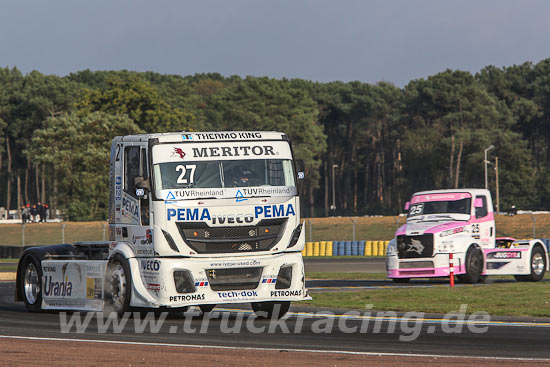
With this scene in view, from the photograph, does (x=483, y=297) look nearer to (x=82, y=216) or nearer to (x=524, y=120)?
(x=82, y=216)

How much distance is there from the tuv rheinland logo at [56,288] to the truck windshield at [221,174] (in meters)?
3.58

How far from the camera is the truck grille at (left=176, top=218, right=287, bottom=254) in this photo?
633 inches

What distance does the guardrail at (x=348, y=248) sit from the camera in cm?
5284

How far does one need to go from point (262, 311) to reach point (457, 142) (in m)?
99.4

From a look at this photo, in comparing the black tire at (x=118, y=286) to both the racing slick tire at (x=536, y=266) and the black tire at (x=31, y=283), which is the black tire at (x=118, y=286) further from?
the racing slick tire at (x=536, y=266)

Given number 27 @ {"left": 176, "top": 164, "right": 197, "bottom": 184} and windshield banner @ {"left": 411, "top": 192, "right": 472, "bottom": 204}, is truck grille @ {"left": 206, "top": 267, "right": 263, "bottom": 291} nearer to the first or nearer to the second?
number 27 @ {"left": 176, "top": 164, "right": 197, "bottom": 184}

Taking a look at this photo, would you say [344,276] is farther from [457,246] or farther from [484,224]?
[457,246]

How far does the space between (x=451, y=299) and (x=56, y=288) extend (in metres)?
8.22

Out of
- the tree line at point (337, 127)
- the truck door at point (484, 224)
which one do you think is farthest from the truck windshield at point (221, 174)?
the tree line at point (337, 127)

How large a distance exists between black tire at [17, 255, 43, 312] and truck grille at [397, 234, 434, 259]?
37.8 feet

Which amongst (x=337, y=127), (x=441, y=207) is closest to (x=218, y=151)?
(x=441, y=207)

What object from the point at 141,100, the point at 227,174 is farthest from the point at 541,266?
the point at 141,100

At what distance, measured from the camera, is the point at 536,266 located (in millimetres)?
28750

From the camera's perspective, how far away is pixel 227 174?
650 inches
